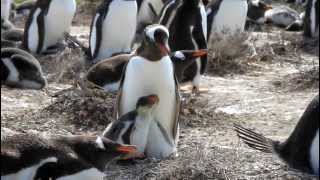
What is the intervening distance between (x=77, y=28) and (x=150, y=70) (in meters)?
6.81

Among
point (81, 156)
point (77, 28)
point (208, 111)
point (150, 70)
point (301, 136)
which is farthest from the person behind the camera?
point (77, 28)

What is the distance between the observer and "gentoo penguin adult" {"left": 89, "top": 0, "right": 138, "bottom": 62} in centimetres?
877

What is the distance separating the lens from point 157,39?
5.36 m

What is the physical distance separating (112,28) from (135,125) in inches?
148

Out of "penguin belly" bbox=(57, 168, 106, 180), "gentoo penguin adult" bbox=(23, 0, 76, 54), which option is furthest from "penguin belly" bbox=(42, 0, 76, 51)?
"penguin belly" bbox=(57, 168, 106, 180)

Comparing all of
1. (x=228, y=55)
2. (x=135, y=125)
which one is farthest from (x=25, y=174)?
(x=228, y=55)

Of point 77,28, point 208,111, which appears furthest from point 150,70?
point 77,28

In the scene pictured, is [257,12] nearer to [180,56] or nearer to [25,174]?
[180,56]

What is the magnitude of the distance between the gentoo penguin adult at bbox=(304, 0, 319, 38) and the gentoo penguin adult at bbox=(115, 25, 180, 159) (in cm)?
590

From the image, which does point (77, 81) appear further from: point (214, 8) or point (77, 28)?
point (77, 28)

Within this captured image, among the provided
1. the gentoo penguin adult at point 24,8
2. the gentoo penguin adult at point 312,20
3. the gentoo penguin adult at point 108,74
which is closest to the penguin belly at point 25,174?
the gentoo penguin adult at point 108,74

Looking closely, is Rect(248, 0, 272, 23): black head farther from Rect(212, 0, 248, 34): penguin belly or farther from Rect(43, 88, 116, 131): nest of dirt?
Rect(43, 88, 116, 131): nest of dirt

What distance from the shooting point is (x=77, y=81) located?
22.7 ft

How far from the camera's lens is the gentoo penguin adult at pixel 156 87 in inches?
208
